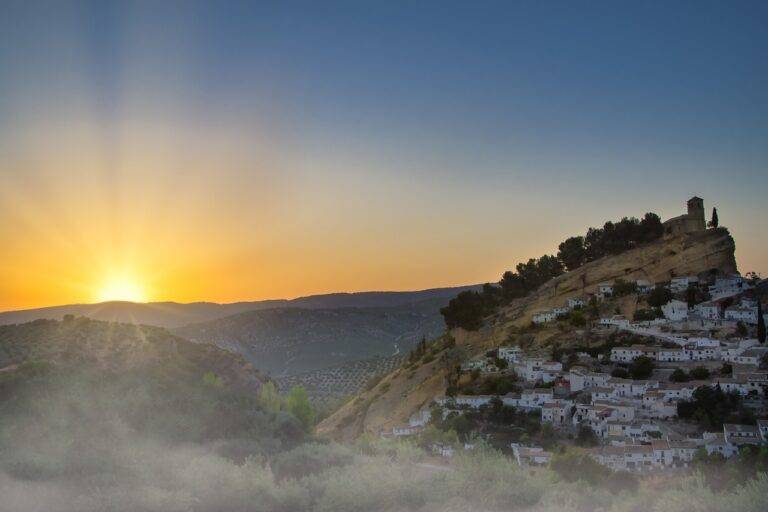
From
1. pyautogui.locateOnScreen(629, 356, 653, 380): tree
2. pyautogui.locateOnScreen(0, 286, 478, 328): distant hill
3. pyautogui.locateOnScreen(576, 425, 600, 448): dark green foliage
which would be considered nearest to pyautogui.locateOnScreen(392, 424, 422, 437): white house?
pyautogui.locateOnScreen(576, 425, 600, 448): dark green foliage

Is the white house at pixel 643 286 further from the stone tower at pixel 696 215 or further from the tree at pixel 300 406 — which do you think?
the tree at pixel 300 406

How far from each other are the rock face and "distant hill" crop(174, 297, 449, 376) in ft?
92.6

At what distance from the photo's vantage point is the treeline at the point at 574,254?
193 ft

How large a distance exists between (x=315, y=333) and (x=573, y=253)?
146 feet

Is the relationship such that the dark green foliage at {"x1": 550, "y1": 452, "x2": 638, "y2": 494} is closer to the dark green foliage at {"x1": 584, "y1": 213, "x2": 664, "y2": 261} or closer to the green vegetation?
the green vegetation

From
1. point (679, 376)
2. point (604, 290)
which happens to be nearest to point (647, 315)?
point (604, 290)

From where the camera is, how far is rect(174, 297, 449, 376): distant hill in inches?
3258

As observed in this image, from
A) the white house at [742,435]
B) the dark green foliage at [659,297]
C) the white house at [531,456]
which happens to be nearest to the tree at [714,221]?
the dark green foliage at [659,297]

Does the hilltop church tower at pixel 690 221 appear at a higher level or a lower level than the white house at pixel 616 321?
higher

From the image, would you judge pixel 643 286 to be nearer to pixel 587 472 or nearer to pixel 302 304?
pixel 587 472

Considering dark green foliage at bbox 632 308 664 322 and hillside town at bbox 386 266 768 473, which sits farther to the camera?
dark green foliage at bbox 632 308 664 322

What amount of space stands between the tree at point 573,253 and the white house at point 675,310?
55.1ft

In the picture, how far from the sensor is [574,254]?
61.2 meters

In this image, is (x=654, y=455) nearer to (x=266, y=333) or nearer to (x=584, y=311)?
(x=584, y=311)
